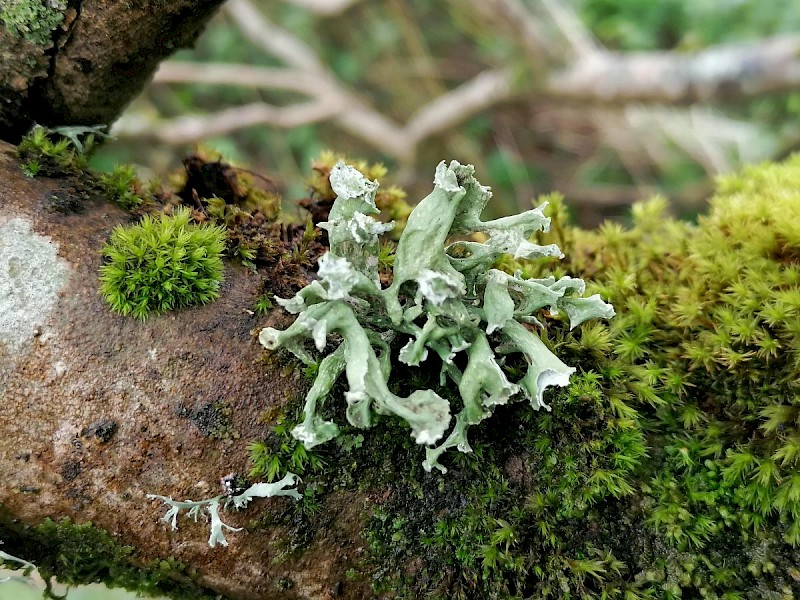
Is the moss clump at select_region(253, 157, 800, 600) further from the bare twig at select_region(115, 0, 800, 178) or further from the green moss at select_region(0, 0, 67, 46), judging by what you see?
the bare twig at select_region(115, 0, 800, 178)

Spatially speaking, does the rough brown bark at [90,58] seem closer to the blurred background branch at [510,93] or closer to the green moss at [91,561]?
the green moss at [91,561]

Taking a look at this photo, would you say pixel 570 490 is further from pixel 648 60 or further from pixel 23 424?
pixel 648 60

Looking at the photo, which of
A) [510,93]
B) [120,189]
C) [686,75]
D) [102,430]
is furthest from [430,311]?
[510,93]

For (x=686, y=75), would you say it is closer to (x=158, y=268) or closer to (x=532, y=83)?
(x=532, y=83)

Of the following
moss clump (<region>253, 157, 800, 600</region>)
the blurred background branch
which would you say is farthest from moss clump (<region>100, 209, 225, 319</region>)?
the blurred background branch

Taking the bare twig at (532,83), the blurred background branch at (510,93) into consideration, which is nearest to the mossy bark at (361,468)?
the bare twig at (532,83)

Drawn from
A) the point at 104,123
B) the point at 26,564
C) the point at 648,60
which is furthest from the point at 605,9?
the point at 26,564
